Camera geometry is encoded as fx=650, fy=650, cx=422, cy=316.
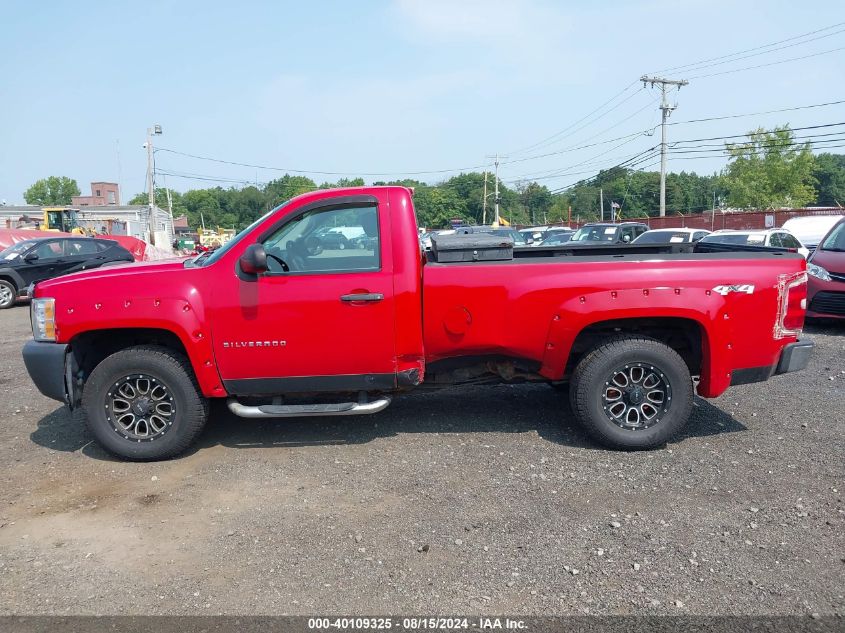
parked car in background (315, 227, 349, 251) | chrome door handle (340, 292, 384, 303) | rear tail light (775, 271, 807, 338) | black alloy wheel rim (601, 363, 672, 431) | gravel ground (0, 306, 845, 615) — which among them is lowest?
gravel ground (0, 306, 845, 615)

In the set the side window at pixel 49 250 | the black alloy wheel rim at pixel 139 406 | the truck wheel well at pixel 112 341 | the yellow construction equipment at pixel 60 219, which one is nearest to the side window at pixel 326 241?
the truck wheel well at pixel 112 341

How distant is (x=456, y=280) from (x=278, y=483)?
1.87 meters

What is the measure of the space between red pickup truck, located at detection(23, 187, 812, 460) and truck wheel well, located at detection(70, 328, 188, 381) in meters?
0.02

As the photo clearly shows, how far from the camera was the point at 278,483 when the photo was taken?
4.43 meters

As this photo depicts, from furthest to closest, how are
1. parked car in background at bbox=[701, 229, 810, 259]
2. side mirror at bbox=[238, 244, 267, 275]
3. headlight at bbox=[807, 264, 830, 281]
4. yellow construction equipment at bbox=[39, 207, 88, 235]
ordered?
yellow construction equipment at bbox=[39, 207, 88, 235], parked car in background at bbox=[701, 229, 810, 259], headlight at bbox=[807, 264, 830, 281], side mirror at bbox=[238, 244, 267, 275]

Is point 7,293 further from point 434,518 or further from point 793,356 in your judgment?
point 793,356

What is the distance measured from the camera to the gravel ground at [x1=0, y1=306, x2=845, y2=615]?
3.13 metres

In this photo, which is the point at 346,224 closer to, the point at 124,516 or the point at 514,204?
the point at 124,516

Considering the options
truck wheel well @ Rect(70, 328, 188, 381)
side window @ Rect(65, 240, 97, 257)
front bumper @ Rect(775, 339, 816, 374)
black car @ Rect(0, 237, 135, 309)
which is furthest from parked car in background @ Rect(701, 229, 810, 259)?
side window @ Rect(65, 240, 97, 257)

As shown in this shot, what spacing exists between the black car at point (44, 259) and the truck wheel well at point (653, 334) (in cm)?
1196

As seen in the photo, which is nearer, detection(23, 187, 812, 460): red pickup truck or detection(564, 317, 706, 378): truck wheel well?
detection(23, 187, 812, 460): red pickup truck

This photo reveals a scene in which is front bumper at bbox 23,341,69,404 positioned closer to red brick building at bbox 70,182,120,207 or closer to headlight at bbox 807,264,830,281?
headlight at bbox 807,264,830,281

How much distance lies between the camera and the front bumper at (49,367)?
4676 mm

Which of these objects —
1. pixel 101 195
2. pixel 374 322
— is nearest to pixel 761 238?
pixel 374 322
